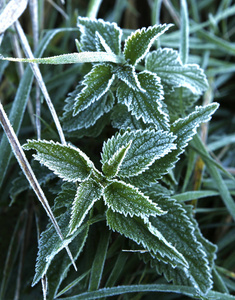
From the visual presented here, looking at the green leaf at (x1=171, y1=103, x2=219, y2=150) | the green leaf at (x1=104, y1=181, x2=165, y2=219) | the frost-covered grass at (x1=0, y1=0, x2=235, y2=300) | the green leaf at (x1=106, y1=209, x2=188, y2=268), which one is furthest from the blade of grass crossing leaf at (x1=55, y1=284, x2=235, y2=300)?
the green leaf at (x1=171, y1=103, x2=219, y2=150)

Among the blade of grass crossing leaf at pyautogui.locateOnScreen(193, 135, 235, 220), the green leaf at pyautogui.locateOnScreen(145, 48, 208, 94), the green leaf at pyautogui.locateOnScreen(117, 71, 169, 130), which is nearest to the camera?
the green leaf at pyautogui.locateOnScreen(117, 71, 169, 130)

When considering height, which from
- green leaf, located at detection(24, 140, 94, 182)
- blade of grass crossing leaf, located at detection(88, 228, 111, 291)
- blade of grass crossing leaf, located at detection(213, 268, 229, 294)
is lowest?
blade of grass crossing leaf, located at detection(213, 268, 229, 294)

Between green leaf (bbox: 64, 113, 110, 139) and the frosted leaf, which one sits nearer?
the frosted leaf

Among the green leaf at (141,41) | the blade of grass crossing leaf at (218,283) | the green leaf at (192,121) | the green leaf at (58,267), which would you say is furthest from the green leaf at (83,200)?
the blade of grass crossing leaf at (218,283)

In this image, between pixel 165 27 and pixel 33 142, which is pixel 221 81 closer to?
pixel 165 27

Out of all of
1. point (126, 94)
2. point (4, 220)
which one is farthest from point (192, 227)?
point (4, 220)

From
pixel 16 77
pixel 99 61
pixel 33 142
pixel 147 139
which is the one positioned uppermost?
pixel 16 77

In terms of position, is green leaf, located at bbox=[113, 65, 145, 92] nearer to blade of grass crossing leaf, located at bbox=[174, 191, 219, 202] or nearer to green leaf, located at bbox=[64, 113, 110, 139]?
green leaf, located at bbox=[64, 113, 110, 139]

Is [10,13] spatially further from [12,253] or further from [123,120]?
[12,253]
